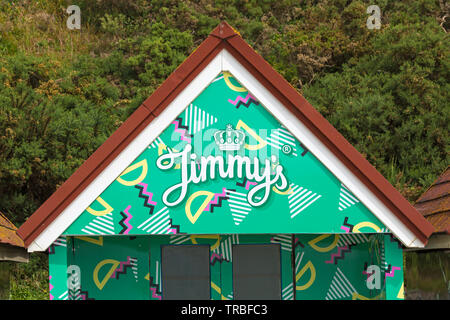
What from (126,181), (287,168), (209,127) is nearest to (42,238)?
(126,181)

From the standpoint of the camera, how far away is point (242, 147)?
10.0 metres

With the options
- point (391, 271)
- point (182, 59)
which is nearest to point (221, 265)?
point (391, 271)

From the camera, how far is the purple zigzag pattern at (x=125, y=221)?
32.7 ft

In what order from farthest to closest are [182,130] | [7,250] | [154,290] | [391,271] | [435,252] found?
[435,252] → [154,290] → [7,250] → [391,271] → [182,130]

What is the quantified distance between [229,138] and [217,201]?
2.88 ft

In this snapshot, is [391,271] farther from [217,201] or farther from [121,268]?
[121,268]

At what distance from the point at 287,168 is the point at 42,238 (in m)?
3.45

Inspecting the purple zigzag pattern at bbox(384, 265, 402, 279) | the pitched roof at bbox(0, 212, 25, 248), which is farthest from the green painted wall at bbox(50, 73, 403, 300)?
the pitched roof at bbox(0, 212, 25, 248)

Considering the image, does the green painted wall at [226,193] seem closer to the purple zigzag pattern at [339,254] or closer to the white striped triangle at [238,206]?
the white striped triangle at [238,206]

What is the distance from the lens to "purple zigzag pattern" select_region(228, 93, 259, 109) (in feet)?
33.2

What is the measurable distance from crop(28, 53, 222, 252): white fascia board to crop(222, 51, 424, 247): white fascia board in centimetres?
63

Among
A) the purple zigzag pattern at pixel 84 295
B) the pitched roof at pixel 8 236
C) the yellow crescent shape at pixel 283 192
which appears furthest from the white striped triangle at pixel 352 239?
the pitched roof at pixel 8 236

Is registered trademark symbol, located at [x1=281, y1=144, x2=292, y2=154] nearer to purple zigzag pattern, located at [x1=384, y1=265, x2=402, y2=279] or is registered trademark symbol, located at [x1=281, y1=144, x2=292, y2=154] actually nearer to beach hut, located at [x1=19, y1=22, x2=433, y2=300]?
beach hut, located at [x1=19, y1=22, x2=433, y2=300]

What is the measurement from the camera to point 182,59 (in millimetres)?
30172
